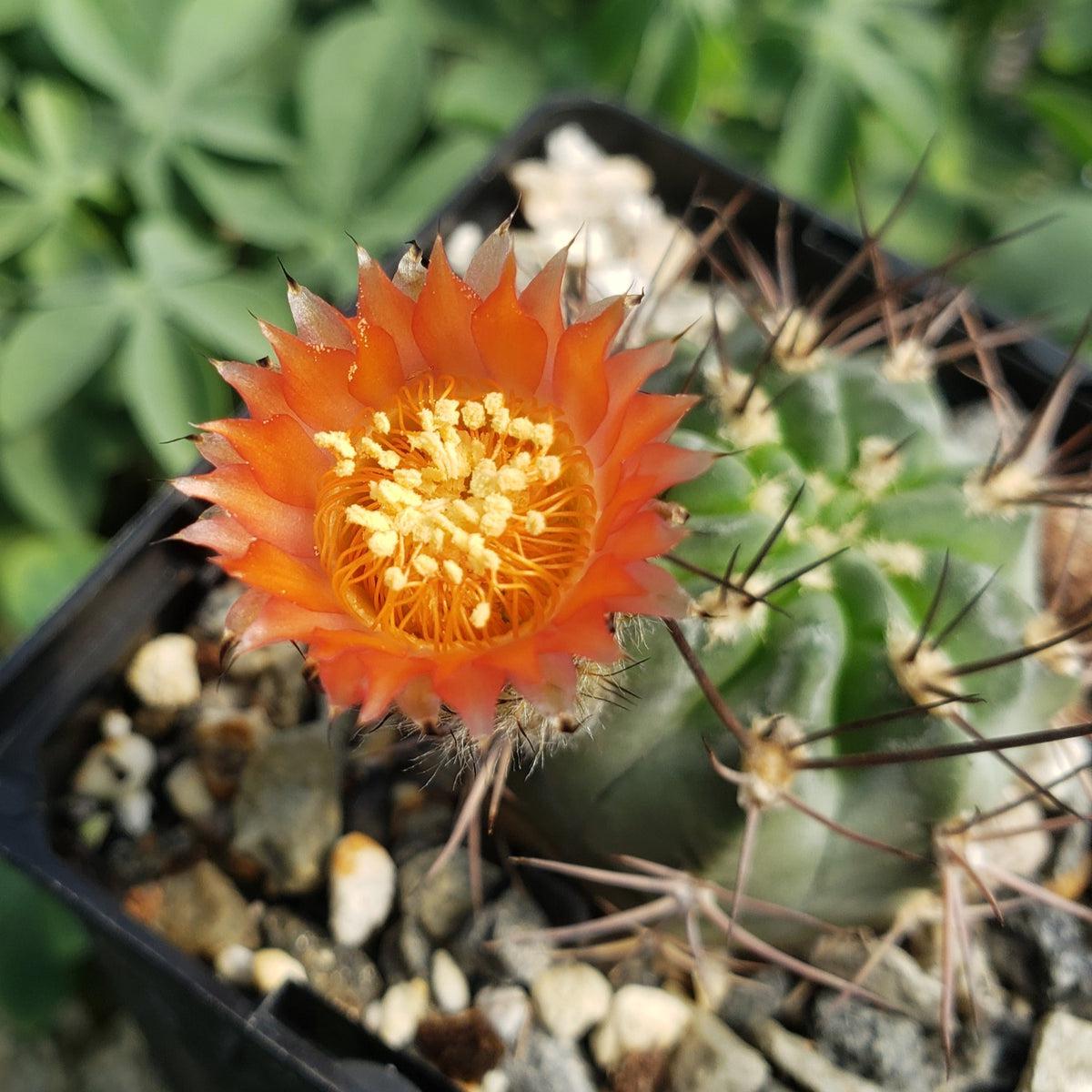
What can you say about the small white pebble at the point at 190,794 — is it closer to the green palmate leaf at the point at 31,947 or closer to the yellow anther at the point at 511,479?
the green palmate leaf at the point at 31,947

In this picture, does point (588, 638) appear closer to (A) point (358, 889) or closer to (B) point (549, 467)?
(B) point (549, 467)

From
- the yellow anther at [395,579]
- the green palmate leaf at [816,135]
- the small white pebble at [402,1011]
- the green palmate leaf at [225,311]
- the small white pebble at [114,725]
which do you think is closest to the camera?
the yellow anther at [395,579]

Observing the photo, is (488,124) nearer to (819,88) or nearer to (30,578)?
(819,88)

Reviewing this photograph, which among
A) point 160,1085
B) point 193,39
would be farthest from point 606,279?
point 160,1085

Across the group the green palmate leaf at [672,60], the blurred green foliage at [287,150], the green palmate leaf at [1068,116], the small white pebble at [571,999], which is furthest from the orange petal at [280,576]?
the green palmate leaf at [1068,116]

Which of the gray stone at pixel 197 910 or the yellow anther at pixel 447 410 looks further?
the gray stone at pixel 197 910

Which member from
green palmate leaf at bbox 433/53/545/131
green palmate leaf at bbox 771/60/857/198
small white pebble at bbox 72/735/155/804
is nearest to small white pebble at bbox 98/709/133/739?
small white pebble at bbox 72/735/155/804

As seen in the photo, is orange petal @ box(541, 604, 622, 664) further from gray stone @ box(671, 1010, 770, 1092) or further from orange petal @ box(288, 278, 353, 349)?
gray stone @ box(671, 1010, 770, 1092)
